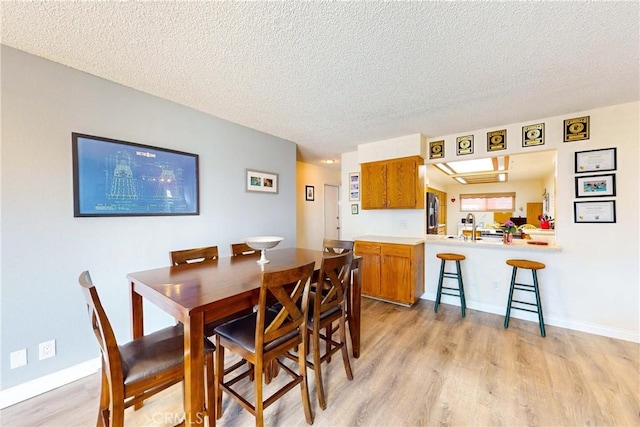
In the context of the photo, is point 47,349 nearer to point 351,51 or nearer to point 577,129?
point 351,51

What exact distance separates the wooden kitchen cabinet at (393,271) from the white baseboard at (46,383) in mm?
2933

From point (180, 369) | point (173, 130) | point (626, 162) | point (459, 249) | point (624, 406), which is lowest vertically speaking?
point (624, 406)

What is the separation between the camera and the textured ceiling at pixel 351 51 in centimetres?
133

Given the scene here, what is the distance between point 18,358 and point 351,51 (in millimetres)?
3028

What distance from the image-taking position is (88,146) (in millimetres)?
1930

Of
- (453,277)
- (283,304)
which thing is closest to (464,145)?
(453,277)

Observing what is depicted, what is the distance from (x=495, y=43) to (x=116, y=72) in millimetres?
2686

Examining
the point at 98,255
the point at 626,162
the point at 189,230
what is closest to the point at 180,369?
the point at 98,255

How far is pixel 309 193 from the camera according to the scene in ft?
17.6

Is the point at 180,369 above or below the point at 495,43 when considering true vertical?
below

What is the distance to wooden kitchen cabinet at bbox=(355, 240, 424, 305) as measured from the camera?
10.4 ft

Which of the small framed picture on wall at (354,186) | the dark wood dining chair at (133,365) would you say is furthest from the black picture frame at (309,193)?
the dark wood dining chair at (133,365)

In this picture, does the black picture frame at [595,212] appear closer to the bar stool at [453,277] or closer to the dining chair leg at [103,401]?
the bar stool at [453,277]

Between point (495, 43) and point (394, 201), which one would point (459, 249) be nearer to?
point (394, 201)
